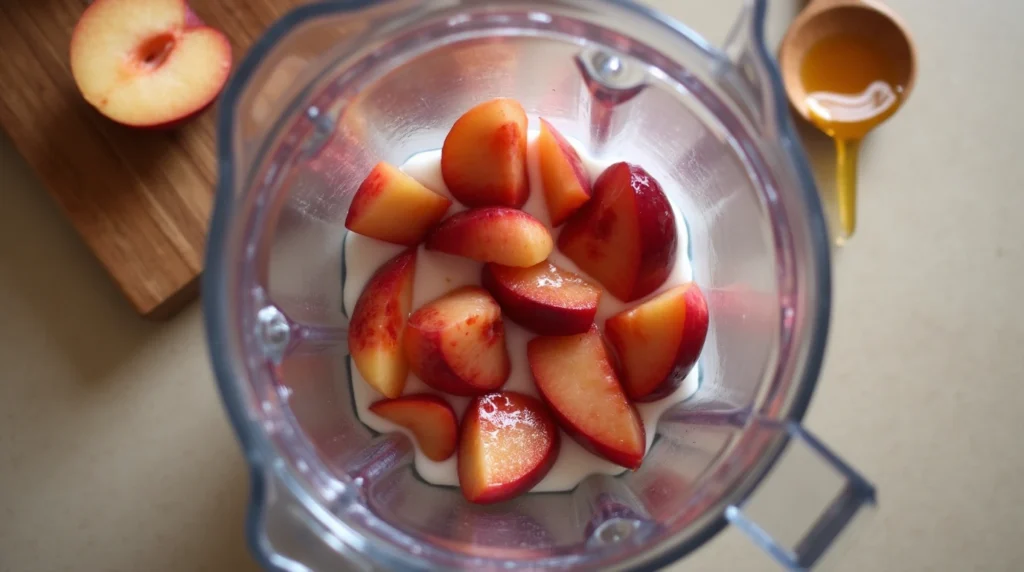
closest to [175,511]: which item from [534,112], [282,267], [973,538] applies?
[282,267]

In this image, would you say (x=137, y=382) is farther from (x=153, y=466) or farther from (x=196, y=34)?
(x=196, y=34)

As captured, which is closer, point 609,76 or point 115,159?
point 609,76

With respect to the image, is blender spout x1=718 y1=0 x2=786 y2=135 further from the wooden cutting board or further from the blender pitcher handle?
the wooden cutting board

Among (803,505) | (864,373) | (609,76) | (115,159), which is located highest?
(115,159)

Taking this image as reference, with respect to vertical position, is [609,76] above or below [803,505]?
above

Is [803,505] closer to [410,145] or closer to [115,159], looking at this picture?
[410,145]

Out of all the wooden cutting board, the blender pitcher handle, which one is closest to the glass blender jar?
the blender pitcher handle

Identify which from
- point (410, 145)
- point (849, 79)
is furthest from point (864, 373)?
point (410, 145)
